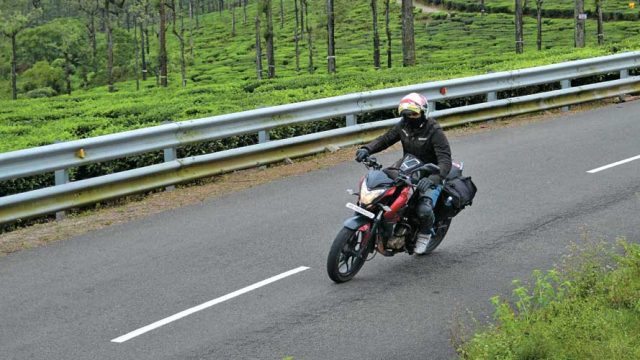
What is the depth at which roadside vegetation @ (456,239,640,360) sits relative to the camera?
18.5 feet

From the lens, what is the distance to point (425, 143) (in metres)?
8.77

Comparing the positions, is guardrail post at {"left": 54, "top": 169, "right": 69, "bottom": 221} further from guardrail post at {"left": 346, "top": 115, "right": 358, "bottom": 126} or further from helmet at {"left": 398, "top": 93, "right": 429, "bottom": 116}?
guardrail post at {"left": 346, "top": 115, "right": 358, "bottom": 126}

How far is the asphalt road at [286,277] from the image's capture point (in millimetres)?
6773

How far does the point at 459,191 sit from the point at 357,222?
1.47 metres

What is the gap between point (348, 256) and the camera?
26.8 feet

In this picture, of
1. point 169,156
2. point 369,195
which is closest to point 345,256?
point 369,195

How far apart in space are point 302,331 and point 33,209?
17.1 feet

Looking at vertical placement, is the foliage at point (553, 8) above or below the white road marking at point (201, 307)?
above

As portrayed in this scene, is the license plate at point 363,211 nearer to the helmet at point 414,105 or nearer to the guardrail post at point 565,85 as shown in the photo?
the helmet at point 414,105

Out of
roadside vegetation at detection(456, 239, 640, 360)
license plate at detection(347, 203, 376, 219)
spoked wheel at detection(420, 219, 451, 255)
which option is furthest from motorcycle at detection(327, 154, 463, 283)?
roadside vegetation at detection(456, 239, 640, 360)

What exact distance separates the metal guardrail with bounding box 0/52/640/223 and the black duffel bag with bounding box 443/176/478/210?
15.7 feet

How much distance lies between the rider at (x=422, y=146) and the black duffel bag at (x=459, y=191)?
4.9 inches

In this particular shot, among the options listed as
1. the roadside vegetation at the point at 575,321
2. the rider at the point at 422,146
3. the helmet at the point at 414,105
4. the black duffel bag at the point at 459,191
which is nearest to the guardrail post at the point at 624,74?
the black duffel bag at the point at 459,191

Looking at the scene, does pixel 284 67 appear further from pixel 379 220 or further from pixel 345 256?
pixel 345 256
